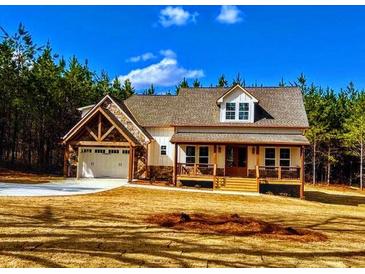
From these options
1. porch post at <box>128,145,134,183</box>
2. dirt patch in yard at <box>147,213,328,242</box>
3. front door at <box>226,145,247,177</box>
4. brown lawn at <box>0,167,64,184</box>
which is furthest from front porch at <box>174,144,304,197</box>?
dirt patch in yard at <box>147,213,328,242</box>

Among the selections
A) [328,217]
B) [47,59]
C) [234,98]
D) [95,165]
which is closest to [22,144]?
[47,59]

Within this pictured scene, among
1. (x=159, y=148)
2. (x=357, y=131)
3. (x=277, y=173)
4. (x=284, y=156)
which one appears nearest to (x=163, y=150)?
(x=159, y=148)

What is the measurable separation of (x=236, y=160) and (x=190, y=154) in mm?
3442

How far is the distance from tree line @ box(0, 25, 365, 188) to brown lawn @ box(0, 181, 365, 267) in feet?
85.8

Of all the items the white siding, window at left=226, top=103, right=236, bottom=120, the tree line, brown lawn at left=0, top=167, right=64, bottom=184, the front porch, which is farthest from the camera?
the tree line

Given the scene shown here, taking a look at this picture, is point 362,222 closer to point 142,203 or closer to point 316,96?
point 142,203

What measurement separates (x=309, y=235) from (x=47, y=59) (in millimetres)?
45050

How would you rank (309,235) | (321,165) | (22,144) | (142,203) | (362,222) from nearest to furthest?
(309,235)
(362,222)
(142,203)
(22,144)
(321,165)

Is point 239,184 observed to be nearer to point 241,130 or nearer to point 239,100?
point 241,130

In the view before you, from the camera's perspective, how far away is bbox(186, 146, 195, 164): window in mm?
29281

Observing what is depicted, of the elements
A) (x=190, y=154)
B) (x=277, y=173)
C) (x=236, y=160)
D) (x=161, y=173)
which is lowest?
(x=161, y=173)

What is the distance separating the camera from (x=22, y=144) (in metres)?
48.2

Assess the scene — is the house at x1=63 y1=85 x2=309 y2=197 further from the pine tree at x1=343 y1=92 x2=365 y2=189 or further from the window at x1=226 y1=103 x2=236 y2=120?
the pine tree at x1=343 y1=92 x2=365 y2=189

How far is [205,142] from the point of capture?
26375 millimetres
